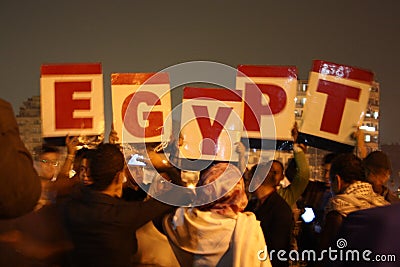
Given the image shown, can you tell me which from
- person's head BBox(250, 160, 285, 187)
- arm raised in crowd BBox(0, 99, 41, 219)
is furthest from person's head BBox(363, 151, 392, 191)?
arm raised in crowd BBox(0, 99, 41, 219)

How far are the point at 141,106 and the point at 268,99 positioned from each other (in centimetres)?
132

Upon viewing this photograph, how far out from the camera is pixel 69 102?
660cm

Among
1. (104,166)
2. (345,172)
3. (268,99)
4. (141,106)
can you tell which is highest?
(268,99)

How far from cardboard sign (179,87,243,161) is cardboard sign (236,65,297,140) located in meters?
0.13

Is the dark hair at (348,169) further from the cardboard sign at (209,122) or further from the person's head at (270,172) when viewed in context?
the cardboard sign at (209,122)

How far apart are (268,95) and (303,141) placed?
2.01 feet

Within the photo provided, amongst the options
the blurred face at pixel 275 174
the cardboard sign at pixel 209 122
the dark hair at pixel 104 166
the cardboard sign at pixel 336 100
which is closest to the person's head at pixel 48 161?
the cardboard sign at pixel 209 122

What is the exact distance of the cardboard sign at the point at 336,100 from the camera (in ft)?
21.3

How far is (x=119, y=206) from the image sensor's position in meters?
4.55

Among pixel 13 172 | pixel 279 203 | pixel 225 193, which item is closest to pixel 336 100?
pixel 279 203

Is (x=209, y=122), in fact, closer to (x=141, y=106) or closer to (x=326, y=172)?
(x=141, y=106)

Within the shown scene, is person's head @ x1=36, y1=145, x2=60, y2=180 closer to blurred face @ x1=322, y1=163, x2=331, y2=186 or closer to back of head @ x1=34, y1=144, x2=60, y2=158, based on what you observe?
back of head @ x1=34, y1=144, x2=60, y2=158

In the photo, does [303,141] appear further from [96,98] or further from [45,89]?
[45,89]

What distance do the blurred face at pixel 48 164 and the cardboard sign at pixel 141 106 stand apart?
29.5 inches
